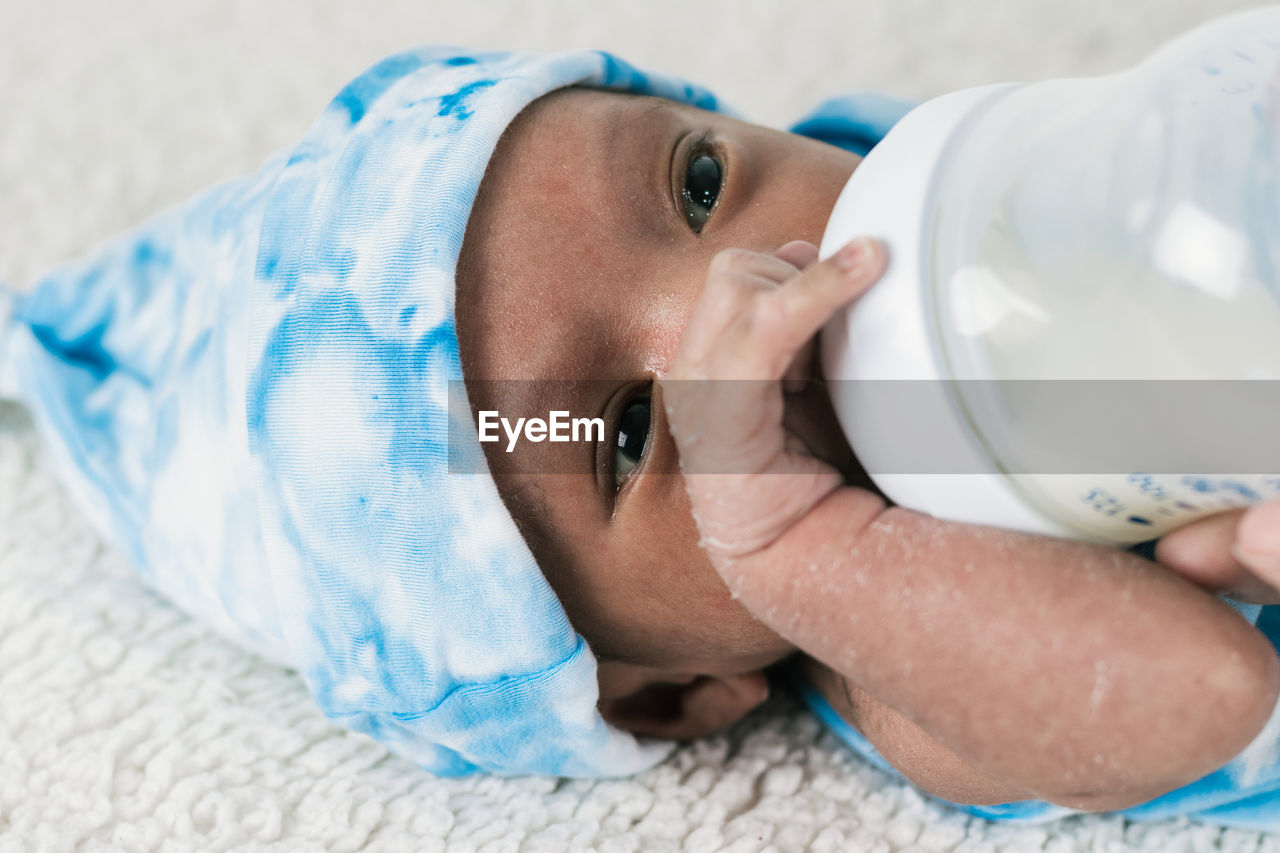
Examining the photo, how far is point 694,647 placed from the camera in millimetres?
957

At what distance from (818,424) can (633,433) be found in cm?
17

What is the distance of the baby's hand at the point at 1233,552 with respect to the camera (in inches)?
23.5

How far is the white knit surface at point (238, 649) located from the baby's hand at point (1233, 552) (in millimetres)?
302

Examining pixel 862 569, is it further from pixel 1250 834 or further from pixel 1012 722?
pixel 1250 834

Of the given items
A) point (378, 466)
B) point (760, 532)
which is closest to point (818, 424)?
point (760, 532)

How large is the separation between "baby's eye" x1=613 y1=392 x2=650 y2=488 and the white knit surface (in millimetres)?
294

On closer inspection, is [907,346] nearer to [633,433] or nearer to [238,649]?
[633,433]

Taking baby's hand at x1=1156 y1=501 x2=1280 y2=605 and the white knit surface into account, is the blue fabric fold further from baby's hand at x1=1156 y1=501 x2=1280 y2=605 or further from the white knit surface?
baby's hand at x1=1156 y1=501 x2=1280 y2=605

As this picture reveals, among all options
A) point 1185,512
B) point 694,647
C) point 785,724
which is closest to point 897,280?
point 1185,512

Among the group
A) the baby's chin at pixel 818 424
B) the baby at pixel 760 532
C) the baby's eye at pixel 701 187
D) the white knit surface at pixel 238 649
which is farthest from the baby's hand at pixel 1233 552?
the baby's eye at pixel 701 187

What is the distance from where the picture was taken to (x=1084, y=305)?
57 cm

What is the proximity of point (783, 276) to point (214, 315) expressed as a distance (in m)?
0.64

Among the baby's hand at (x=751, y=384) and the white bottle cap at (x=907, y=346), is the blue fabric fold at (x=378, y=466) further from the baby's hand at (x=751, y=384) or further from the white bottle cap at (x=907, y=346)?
the white bottle cap at (x=907, y=346)

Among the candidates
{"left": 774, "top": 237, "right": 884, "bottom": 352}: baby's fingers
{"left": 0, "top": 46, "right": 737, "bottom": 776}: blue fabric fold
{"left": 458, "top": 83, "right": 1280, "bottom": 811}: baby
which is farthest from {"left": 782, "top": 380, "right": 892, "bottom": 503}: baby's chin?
{"left": 0, "top": 46, "right": 737, "bottom": 776}: blue fabric fold
